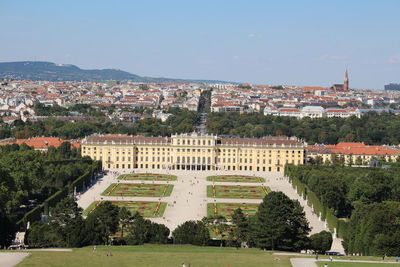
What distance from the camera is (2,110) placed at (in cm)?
15500

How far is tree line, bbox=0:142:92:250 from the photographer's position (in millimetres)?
48375

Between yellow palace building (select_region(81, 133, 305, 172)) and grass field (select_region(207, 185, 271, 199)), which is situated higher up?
yellow palace building (select_region(81, 133, 305, 172))

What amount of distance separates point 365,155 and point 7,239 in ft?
196

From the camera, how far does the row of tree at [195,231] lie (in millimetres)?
40969

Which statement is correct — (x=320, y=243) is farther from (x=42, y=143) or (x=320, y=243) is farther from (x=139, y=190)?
(x=42, y=143)

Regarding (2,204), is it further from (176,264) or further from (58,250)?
(176,264)

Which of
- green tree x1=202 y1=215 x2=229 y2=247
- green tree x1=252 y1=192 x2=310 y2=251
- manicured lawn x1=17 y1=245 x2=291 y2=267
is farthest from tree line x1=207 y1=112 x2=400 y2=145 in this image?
manicured lawn x1=17 y1=245 x2=291 y2=267

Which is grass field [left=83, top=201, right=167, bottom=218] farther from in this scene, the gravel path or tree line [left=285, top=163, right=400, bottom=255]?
the gravel path

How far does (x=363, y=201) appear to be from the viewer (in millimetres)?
54969

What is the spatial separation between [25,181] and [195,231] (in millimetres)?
18899

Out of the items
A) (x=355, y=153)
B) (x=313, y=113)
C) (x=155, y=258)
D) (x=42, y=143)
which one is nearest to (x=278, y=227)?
(x=155, y=258)

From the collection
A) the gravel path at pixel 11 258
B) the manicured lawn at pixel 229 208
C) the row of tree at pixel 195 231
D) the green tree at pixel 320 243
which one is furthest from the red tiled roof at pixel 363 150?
the gravel path at pixel 11 258

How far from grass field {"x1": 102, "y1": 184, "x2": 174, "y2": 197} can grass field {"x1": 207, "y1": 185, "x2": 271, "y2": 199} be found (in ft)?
13.6

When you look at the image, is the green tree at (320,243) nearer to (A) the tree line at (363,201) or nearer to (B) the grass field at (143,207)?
(A) the tree line at (363,201)
